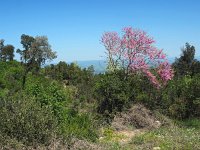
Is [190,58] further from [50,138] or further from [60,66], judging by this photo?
[50,138]

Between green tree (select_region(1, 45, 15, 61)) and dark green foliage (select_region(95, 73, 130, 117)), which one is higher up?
green tree (select_region(1, 45, 15, 61))

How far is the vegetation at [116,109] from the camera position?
844 centimetres

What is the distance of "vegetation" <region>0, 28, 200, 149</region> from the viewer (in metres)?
8.44

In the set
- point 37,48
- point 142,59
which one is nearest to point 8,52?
point 37,48

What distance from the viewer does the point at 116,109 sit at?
42.4 feet

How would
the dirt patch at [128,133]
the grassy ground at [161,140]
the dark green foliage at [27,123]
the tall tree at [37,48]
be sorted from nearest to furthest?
the dark green foliage at [27,123] → the grassy ground at [161,140] → the dirt patch at [128,133] → the tall tree at [37,48]

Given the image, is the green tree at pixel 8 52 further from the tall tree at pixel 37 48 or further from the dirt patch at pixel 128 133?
the dirt patch at pixel 128 133

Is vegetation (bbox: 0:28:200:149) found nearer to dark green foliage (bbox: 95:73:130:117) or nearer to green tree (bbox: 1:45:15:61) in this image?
dark green foliage (bbox: 95:73:130:117)

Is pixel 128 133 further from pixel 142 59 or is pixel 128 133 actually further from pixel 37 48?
pixel 37 48

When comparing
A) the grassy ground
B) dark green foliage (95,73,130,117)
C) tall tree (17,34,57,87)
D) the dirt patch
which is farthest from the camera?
tall tree (17,34,57,87)

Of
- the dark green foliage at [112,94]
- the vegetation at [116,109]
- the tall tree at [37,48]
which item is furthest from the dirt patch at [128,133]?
the tall tree at [37,48]

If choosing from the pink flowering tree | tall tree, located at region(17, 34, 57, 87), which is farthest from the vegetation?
tall tree, located at region(17, 34, 57, 87)

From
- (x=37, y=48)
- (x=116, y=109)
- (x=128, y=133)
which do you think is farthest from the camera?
(x=37, y=48)

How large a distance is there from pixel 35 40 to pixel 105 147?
45860 mm
